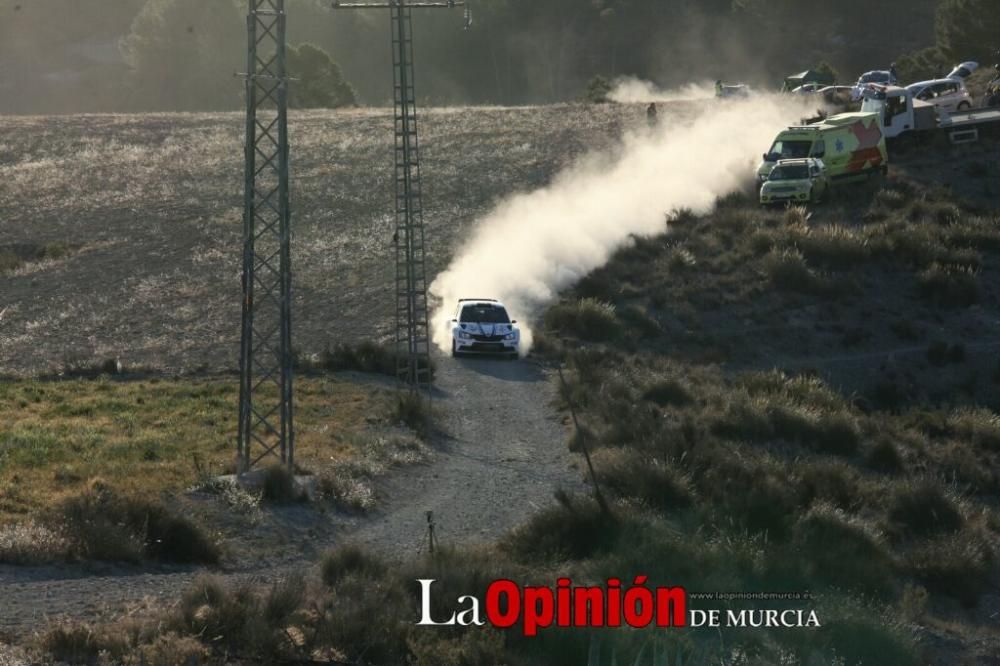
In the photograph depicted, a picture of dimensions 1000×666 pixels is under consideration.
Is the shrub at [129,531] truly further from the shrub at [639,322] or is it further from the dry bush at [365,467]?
the shrub at [639,322]

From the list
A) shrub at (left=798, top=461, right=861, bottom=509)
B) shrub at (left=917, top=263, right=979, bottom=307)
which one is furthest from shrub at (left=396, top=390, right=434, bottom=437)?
shrub at (left=917, top=263, right=979, bottom=307)

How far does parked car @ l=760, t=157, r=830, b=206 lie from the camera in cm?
4922

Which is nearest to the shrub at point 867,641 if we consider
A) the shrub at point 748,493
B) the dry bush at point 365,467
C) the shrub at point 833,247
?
the shrub at point 748,493

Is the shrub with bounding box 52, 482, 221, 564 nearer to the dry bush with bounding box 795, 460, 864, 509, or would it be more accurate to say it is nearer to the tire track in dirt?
the tire track in dirt

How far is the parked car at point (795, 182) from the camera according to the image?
49.2 metres

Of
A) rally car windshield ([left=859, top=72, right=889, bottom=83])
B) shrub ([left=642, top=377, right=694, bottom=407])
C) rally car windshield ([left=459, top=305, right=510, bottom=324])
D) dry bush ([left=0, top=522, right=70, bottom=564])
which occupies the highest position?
rally car windshield ([left=859, top=72, right=889, bottom=83])

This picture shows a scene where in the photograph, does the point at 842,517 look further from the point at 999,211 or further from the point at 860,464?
the point at 999,211

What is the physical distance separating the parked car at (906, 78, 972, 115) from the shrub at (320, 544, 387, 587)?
159 ft

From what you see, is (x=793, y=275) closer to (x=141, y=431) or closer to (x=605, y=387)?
(x=605, y=387)

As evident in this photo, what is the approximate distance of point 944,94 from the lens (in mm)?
61750

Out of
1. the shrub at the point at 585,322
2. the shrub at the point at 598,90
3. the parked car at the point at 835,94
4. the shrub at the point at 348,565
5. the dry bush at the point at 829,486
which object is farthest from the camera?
the shrub at the point at 598,90

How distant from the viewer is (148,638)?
1398cm

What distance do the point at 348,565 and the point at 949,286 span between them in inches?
1214

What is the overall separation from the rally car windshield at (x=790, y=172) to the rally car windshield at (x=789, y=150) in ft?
3.00
